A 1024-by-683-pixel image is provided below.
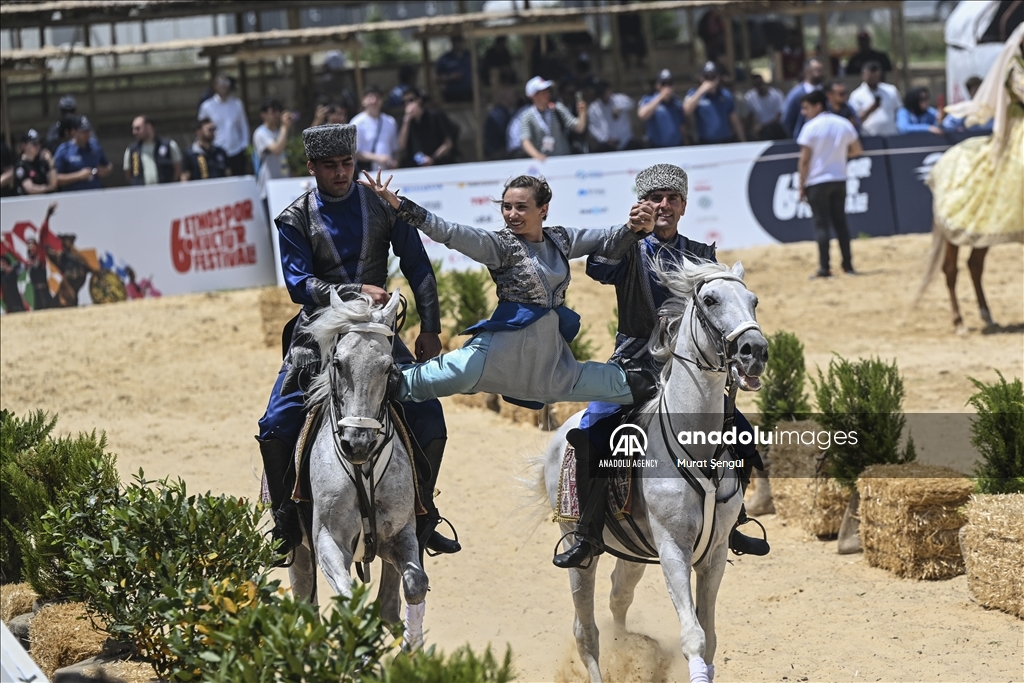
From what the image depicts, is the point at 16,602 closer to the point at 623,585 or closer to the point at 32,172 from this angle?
the point at 623,585

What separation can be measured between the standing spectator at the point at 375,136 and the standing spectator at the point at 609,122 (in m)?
3.19

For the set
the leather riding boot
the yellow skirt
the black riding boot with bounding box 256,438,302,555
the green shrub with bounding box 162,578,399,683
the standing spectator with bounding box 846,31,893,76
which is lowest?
the leather riding boot

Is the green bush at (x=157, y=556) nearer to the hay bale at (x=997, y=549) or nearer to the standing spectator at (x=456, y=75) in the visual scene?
the hay bale at (x=997, y=549)

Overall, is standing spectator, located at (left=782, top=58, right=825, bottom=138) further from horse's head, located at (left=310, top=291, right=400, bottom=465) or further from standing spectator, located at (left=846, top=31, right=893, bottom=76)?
horse's head, located at (left=310, top=291, right=400, bottom=465)

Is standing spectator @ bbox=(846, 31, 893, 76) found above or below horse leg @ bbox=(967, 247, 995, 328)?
above

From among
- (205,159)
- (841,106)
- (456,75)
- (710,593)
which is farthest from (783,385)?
(456,75)

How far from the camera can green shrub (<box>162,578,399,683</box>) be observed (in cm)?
447

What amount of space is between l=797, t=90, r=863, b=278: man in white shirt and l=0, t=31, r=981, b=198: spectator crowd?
0.52m

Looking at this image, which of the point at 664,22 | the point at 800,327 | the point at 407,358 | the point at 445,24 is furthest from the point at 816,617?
the point at 664,22

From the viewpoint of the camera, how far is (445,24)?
68.0 ft

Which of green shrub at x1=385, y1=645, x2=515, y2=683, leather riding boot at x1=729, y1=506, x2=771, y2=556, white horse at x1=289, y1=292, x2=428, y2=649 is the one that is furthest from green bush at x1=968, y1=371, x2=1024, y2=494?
green shrub at x1=385, y1=645, x2=515, y2=683

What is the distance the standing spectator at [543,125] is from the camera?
18.0 metres

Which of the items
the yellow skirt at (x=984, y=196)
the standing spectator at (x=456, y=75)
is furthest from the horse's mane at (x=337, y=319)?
the standing spectator at (x=456, y=75)

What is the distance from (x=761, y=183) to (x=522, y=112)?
356cm
